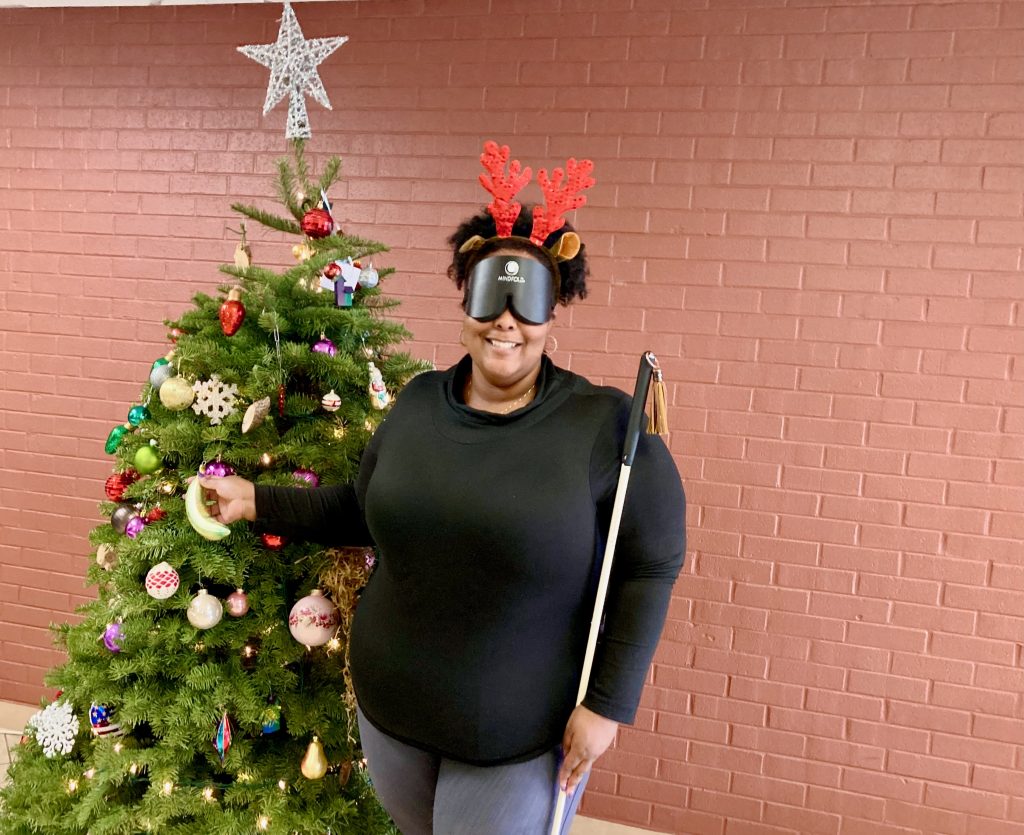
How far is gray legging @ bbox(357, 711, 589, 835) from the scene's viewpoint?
1.25m

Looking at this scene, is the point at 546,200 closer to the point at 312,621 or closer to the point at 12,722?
the point at 312,621

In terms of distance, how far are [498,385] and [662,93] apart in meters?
1.39

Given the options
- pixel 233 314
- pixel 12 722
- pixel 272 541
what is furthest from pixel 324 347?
pixel 12 722

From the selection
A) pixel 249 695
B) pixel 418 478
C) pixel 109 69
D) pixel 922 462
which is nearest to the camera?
pixel 418 478

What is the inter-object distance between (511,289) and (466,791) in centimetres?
86

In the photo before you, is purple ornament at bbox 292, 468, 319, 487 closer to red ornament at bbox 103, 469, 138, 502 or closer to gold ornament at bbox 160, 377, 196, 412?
gold ornament at bbox 160, 377, 196, 412

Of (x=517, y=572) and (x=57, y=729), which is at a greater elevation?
(x=517, y=572)

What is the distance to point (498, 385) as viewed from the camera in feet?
4.50

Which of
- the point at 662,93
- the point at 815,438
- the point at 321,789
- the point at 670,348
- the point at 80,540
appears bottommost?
the point at 321,789

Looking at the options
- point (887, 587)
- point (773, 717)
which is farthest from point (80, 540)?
point (887, 587)

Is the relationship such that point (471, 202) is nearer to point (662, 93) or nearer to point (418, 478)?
point (662, 93)

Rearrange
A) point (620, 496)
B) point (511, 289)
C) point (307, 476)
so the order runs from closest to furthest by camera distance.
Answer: point (620, 496)
point (511, 289)
point (307, 476)

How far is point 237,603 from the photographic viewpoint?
5.15 feet

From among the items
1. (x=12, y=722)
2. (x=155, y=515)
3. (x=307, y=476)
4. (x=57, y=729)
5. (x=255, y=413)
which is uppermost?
(x=255, y=413)
